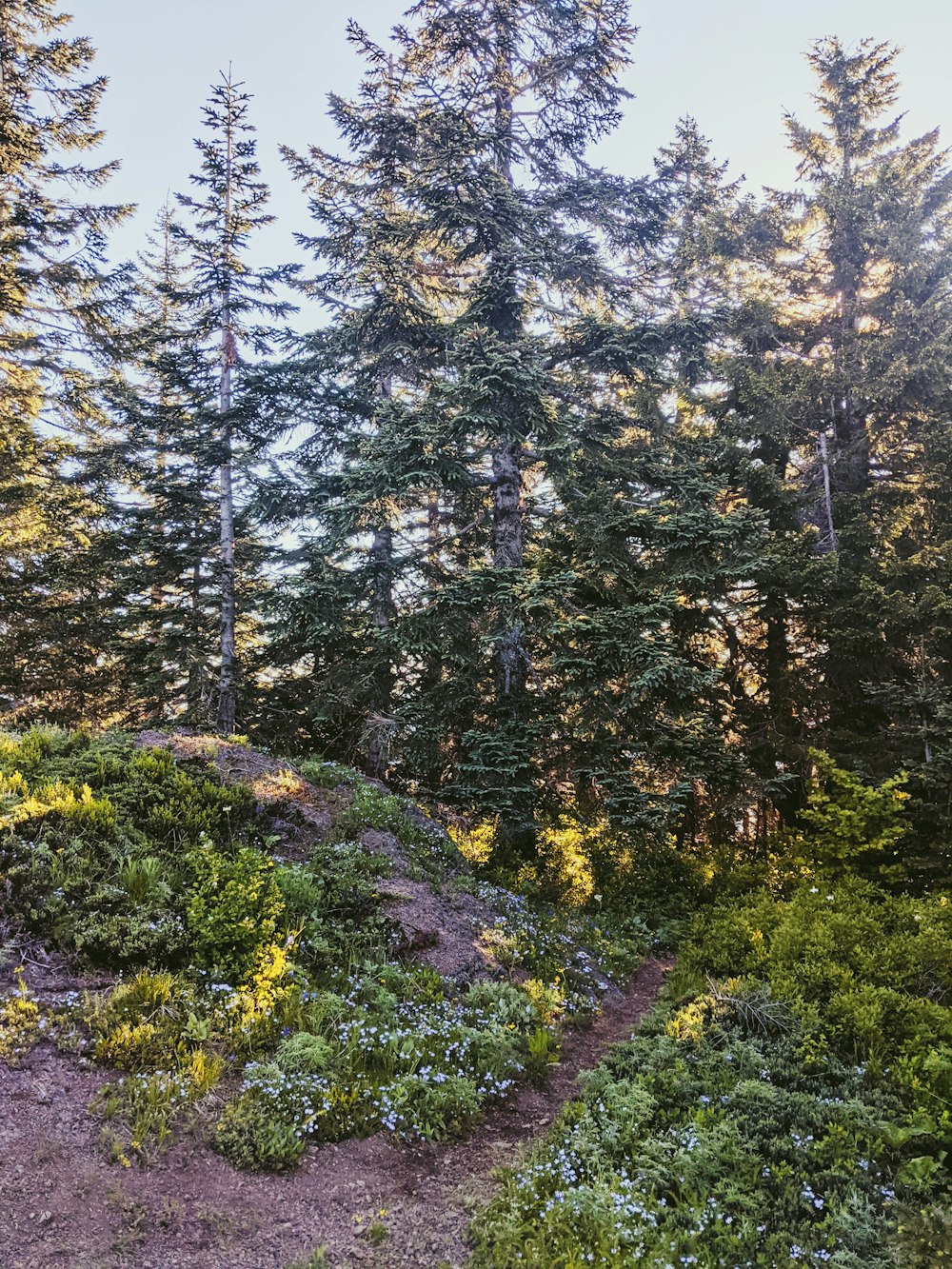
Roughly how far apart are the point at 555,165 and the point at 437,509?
9.10 metres

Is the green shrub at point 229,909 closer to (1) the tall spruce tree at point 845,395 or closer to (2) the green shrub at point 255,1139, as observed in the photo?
(2) the green shrub at point 255,1139

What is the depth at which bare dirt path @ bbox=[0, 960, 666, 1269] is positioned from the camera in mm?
3926

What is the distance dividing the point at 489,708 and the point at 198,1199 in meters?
9.29

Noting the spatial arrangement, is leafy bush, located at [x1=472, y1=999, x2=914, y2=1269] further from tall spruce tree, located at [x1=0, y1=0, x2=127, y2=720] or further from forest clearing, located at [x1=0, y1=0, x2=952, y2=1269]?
tall spruce tree, located at [x1=0, y1=0, x2=127, y2=720]

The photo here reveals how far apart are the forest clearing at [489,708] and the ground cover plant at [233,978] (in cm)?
5

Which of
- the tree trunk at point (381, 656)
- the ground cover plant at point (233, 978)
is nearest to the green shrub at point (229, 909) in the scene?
the ground cover plant at point (233, 978)

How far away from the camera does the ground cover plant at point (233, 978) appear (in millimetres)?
5211

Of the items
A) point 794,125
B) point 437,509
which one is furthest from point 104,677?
point 794,125

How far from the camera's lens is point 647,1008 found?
897cm

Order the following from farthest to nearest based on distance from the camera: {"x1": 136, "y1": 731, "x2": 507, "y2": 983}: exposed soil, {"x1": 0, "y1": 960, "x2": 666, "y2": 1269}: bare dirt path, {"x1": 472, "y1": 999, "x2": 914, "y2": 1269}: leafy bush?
{"x1": 136, "y1": 731, "x2": 507, "y2": 983}: exposed soil < {"x1": 472, "y1": 999, "x2": 914, "y2": 1269}: leafy bush < {"x1": 0, "y1": 960, "x2": 666, "y2": 1269}: bare dirt path

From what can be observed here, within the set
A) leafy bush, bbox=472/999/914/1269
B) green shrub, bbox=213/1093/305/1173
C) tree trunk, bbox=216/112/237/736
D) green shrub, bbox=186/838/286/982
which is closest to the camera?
leafy bush, bbox=472/999/914/1269

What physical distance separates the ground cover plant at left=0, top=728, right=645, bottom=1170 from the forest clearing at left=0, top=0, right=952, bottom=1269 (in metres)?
0.05

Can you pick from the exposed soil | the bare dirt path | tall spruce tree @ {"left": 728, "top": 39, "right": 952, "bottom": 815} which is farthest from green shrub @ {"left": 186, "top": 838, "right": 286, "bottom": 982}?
tall spruce tree @ {"left": 728, "top": 39, "right": 952, "bottom": 815}

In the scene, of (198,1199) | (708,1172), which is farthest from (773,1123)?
(198,1199)
